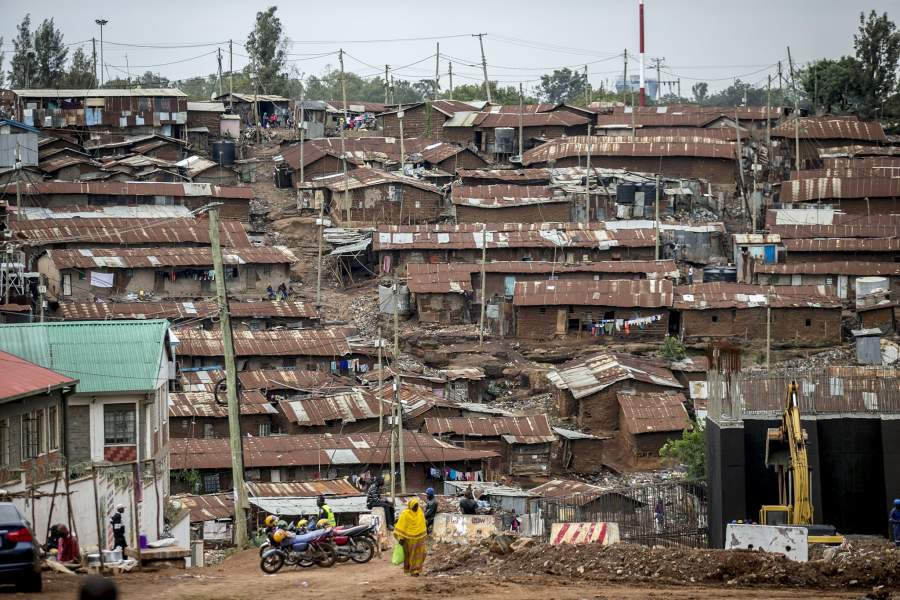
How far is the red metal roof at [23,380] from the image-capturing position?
1847 cm

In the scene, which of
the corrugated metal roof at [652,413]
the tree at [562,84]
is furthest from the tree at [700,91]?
the corrugated metal roof at [652,413]

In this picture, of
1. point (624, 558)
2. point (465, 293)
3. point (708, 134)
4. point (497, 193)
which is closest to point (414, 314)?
point (465, 293)

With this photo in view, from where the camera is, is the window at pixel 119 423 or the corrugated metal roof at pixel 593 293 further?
the corrugated metal roof at pixel 593 293

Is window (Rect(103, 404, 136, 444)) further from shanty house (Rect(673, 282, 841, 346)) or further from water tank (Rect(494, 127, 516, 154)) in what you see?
water tank (Rect(494, 127, 516, 154))

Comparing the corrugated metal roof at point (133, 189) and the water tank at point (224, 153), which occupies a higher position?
the water tank at point (224, 153)

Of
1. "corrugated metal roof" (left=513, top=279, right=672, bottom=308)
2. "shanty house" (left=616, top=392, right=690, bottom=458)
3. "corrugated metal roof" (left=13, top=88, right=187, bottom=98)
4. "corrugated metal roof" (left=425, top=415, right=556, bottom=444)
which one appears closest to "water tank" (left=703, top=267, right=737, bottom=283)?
"corrugated metal roof" (left=513, top=279, right=672, bottom=308)

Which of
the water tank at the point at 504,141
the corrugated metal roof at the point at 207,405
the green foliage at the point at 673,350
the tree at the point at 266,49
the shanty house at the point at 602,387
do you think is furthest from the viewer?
the tree at the point at 266,49

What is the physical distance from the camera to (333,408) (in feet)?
125

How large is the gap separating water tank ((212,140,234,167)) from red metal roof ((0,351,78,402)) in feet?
130

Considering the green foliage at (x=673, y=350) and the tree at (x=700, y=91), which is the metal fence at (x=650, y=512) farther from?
the tree at (x=700, y=91)

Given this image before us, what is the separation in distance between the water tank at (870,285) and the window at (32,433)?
33.6 meters

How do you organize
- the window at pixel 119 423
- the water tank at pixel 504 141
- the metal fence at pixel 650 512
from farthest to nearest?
1. the water tank at pixel 504 141
2. the metal fence at pixel 650 512
3. the window at pixel 119 423

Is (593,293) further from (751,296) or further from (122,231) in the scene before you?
(122,231)

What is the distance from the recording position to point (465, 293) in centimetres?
4794
